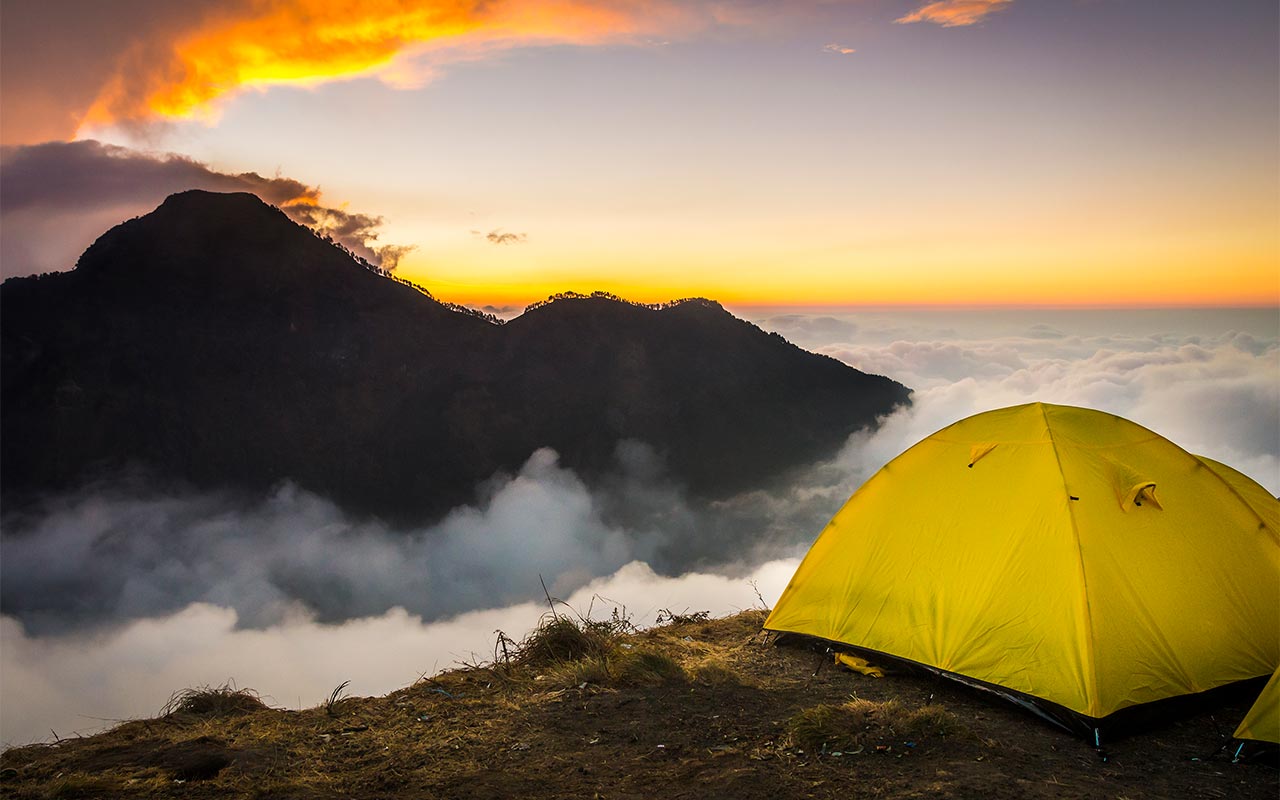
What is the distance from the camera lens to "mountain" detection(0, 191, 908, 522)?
350ft

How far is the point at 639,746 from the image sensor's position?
5.70 metres

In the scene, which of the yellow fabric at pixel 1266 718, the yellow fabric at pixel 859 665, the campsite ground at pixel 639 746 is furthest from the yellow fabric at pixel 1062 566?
the yellow fabric at pixel 1266 718

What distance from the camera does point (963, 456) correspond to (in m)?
7.52

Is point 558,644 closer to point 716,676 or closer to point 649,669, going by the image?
point 649,669

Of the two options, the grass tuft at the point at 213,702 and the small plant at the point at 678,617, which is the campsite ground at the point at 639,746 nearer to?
the grass tuft at the point at 213,702

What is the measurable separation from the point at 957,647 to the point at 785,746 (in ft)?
6.53

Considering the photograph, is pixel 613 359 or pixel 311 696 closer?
pixel 311 696

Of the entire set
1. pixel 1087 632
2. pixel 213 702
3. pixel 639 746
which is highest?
pixel 1087 632

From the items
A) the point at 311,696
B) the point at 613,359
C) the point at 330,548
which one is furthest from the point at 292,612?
the point at 311,696

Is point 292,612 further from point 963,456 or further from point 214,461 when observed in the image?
point 963,456

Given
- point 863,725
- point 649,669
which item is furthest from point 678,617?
point 863,725

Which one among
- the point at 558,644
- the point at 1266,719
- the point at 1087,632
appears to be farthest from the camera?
the point at 558,644

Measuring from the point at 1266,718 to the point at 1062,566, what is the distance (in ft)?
5.22

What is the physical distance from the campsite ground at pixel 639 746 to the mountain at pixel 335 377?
11070cm
